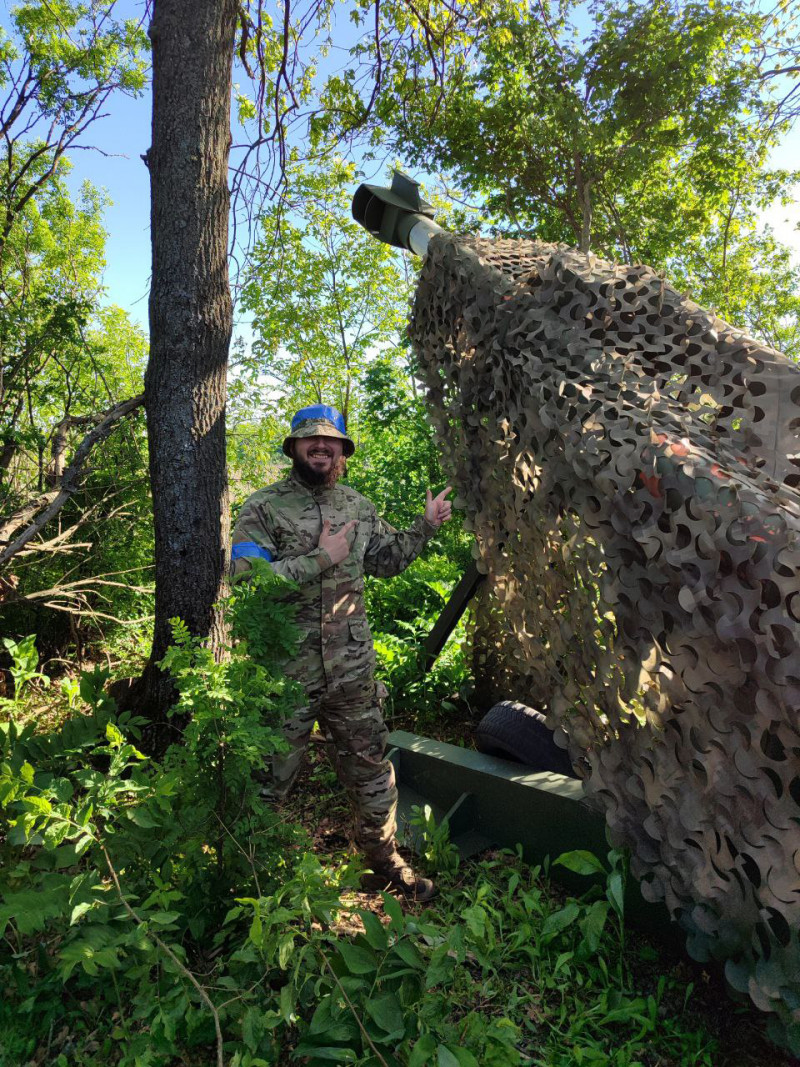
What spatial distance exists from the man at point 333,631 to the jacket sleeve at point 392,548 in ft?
0.20

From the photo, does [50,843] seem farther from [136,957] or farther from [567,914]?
[567,914]

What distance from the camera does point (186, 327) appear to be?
3.74 metres

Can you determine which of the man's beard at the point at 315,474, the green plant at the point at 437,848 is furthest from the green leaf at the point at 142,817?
the man's beard at the point at 315,474

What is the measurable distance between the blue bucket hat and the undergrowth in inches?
37.0

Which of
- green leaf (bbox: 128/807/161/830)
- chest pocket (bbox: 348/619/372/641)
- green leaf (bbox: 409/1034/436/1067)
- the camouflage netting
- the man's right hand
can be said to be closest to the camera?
green leaf (bbox: 409/1034/436/1067)

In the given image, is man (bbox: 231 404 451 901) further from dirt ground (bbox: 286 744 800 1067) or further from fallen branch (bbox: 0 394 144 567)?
fallen branch (bbox: 0 394 144 567)

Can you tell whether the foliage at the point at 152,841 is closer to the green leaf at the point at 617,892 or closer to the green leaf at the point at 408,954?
the green leaf at the point at 408,954

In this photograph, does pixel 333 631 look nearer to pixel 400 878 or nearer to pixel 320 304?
pixel 400 878

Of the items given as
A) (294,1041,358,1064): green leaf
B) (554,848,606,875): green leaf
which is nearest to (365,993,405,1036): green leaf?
(294,1041,358,1064): green leaf

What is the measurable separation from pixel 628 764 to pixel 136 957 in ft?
5.90

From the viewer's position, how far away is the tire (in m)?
3.24

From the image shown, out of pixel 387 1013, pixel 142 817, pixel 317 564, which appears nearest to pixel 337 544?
pixel 317 564

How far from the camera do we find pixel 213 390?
12.6 feet

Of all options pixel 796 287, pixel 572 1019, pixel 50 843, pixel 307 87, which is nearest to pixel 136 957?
pixel 50 843
